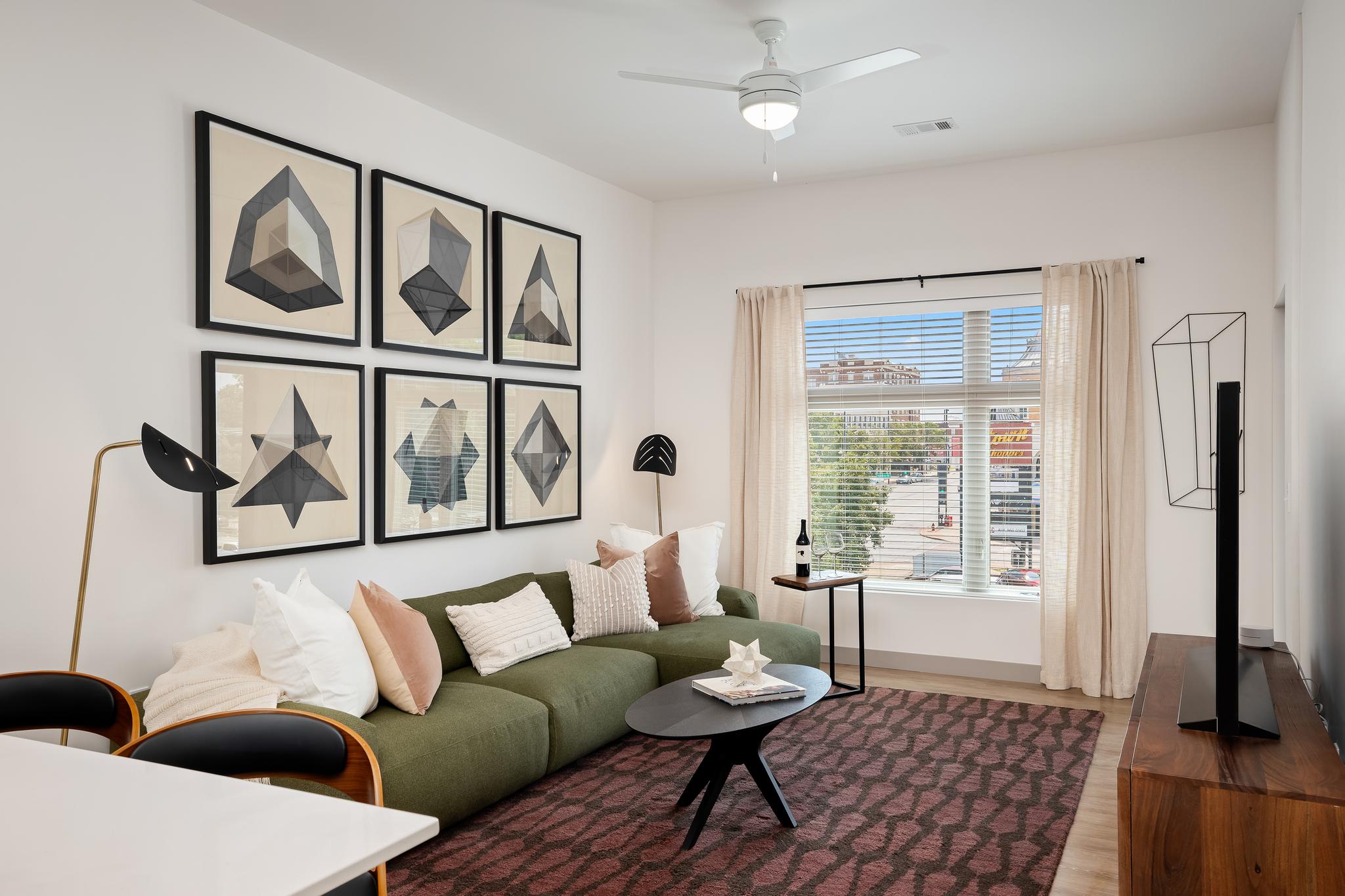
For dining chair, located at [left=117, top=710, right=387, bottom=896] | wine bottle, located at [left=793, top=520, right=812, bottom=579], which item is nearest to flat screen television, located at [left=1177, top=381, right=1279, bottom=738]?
dining chair, located at [left=117, top=710, right=387, bottom=896]

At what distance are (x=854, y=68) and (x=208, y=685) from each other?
9.85ft

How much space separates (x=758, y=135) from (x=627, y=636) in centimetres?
268

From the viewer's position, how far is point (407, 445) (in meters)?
4.23

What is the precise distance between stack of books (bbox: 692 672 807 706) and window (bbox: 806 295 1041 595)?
232 centimetres

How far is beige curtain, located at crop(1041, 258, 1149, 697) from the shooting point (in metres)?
4.87

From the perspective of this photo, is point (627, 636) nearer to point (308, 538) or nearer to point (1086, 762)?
point (308, 538)

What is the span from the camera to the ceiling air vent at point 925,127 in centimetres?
458

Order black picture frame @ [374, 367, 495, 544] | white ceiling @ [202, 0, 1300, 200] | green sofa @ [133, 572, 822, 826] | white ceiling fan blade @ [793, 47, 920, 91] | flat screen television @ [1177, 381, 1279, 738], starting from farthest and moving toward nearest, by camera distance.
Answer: black picture frame @ [374, 367, 495, 544] < white ceiling @ [202, 0, 1300, 200] < white ceiling fan blade @ [793, 47, 920, 91] < green sofa @ [133, 572, 822, 826] < flat screen television @ [1177, 381, 1279, 738]

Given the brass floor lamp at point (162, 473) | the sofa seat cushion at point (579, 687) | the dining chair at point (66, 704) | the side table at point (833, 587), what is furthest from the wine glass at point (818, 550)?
the dining chair at point (66, 704)

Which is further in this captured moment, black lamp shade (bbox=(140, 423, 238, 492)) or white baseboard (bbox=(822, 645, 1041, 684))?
white baseboard (bbox=(822, 645, 1041, 684))

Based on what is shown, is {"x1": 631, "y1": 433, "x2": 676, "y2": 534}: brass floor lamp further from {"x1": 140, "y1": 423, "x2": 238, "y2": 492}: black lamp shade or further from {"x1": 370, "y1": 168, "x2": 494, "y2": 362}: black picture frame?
{"x1": 140, "y1": 423, "x2": 238, "y2": 492}: black lamp shade

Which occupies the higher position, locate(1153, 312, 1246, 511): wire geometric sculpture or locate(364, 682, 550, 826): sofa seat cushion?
locate(1153, 312, 1246, 511): wire geometric sculpture

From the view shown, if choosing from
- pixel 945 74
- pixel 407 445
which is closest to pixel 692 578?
pixel 407 445

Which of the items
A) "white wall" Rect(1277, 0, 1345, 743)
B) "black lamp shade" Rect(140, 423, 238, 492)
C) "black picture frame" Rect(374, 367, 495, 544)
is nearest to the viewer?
"white wall" Rect(1277, 0, 1345, 743)
